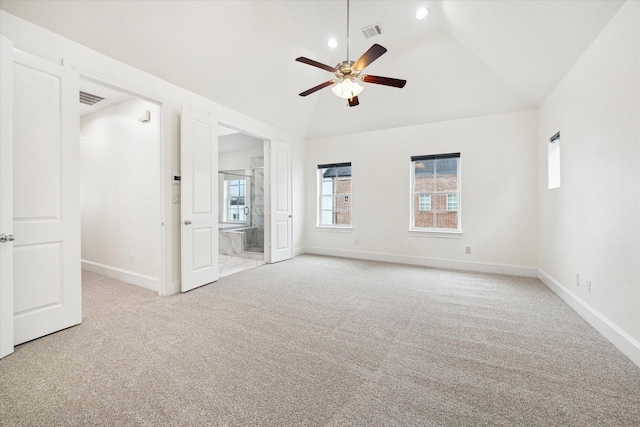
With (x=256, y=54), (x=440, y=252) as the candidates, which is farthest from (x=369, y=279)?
(x=256, y=54)

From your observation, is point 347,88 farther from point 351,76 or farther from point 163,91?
point 163,91

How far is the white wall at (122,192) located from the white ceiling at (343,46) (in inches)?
39.3

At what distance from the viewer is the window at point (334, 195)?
19.6 feet

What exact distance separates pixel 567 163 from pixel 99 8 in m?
5.16

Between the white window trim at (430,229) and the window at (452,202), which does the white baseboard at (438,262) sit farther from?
the window at (452,202)

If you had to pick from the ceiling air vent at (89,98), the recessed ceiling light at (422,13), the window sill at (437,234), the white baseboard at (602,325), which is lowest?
the white baseboard at (602,325)

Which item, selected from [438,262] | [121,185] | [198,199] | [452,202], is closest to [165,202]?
[198,199]

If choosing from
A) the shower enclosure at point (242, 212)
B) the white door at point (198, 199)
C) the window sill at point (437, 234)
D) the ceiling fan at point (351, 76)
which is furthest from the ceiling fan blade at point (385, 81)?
the shower enclosure at point (242, 212)

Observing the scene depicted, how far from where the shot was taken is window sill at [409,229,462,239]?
15.7ft

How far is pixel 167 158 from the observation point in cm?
341

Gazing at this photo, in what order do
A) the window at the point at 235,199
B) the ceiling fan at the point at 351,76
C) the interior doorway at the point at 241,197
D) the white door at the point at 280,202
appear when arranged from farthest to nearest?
the window at the point at 235,199
the interior doorway at the point at 241,197
the white door at the point at 280,202
the ceiling fan at the point at 351,76

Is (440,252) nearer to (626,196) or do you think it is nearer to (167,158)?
(626,196)

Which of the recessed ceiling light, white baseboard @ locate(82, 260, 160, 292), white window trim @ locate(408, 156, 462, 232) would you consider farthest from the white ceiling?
white baseboard @ locate(82, 260, 160, 292)

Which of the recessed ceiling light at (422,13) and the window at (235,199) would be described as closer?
the recessed ceiling light at (422,13)
